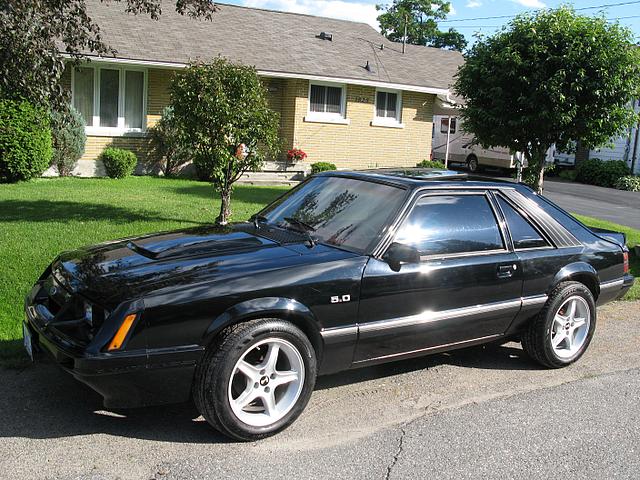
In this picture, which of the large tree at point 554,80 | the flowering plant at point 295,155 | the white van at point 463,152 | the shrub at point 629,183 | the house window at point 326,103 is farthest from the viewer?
the white van at point 463,152

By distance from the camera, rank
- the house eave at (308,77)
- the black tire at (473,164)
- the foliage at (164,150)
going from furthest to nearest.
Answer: the black tire at (473,164) → the foliage at (164,150) → the house eave at (308,77)

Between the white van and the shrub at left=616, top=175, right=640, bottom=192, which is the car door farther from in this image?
the white van

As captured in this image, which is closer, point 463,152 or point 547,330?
point 547,330

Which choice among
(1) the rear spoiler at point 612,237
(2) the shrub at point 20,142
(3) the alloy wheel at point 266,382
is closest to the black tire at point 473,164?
(2) the shrub at point 20,142

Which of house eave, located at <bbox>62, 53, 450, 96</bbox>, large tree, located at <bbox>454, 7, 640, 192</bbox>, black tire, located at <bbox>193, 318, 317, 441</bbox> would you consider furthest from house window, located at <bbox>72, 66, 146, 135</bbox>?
black tire, located at <bbox>193, 318, 317, 441</bbox>

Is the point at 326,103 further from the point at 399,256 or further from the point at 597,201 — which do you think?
the point at 399,256

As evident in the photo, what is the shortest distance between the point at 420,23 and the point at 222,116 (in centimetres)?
5945

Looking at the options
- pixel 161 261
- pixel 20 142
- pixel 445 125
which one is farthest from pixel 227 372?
pixel 445 125

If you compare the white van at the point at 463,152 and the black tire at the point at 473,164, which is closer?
the white van at the point at 463,152

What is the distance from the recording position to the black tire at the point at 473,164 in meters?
29.2

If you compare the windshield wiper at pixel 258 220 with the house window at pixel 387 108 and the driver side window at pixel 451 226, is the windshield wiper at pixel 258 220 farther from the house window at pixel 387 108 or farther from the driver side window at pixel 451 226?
the house window at pixel 387 108

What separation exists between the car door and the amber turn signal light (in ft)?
4.75

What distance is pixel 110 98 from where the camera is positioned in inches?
679

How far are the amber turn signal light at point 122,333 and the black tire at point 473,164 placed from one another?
2688cm
